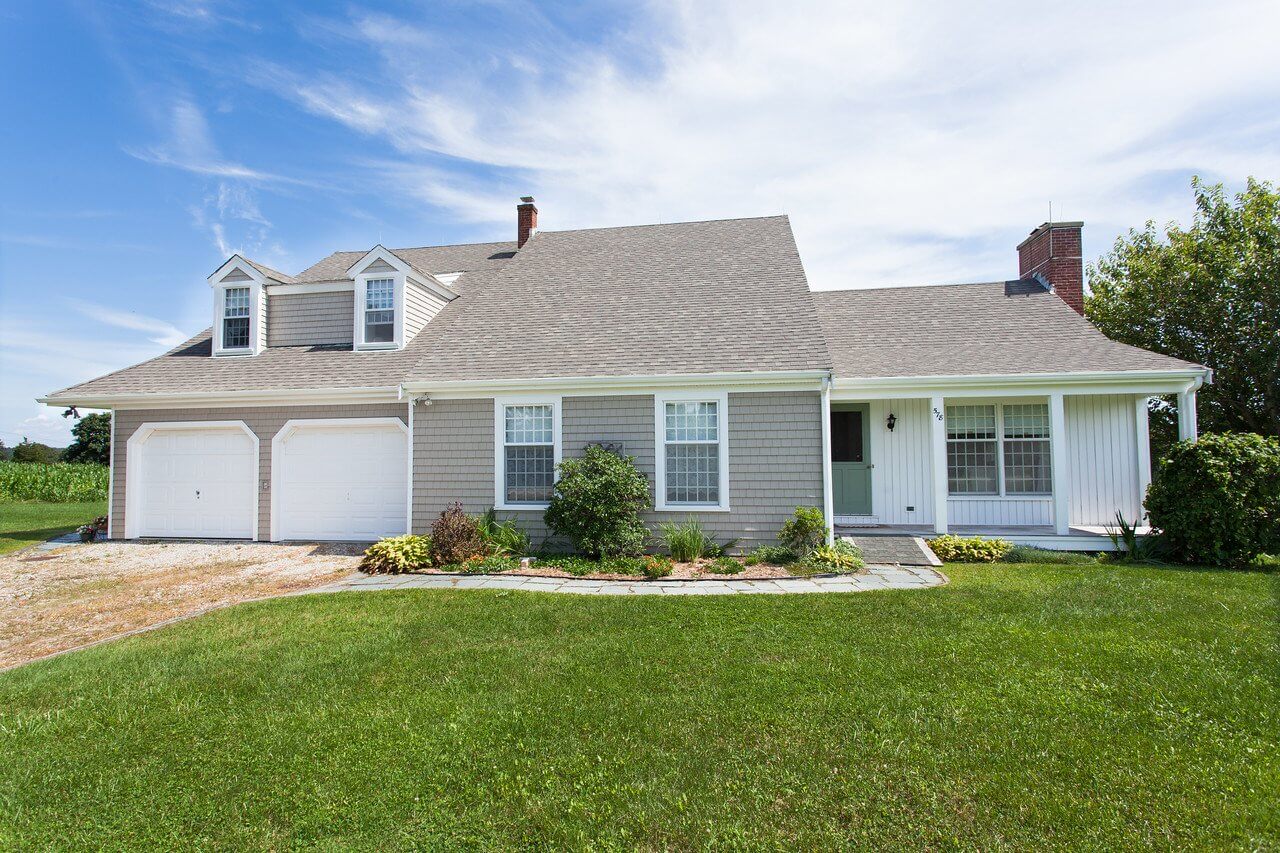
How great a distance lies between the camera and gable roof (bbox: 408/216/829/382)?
11.0 m

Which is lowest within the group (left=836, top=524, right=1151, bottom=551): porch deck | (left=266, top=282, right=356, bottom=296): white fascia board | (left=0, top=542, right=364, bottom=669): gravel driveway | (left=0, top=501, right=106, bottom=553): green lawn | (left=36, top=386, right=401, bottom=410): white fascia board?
(left=0, top=542, right=364, bottom=669): gravel driveway

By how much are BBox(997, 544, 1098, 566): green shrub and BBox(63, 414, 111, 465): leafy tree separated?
5063 cm

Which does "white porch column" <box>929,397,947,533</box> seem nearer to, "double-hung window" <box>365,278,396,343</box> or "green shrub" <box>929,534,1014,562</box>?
"green shrub" <box>929,534,1014,562</box>

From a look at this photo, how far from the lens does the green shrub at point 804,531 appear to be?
9727 millimetres

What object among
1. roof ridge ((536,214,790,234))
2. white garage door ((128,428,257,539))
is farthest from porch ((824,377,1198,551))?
white garage door ((128,428,257,539))

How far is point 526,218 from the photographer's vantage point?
17172 mm

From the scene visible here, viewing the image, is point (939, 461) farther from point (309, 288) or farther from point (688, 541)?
point (309, 288)

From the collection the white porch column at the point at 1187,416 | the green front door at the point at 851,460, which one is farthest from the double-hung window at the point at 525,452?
the white porch column at the point at 1187,416

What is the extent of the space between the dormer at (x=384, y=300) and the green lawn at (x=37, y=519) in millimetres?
8051

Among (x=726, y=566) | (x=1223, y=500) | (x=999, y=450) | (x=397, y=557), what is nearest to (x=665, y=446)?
(x=726, y=566)

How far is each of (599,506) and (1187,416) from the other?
32.4 feet

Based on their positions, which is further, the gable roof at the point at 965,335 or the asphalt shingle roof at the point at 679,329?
Answer: the gable roof at the point at 965,335

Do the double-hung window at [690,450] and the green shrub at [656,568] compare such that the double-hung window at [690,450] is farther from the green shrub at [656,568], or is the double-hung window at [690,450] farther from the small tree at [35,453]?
the small tree at [35,453]

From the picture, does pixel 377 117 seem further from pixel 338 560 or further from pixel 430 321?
pixel 338 560
